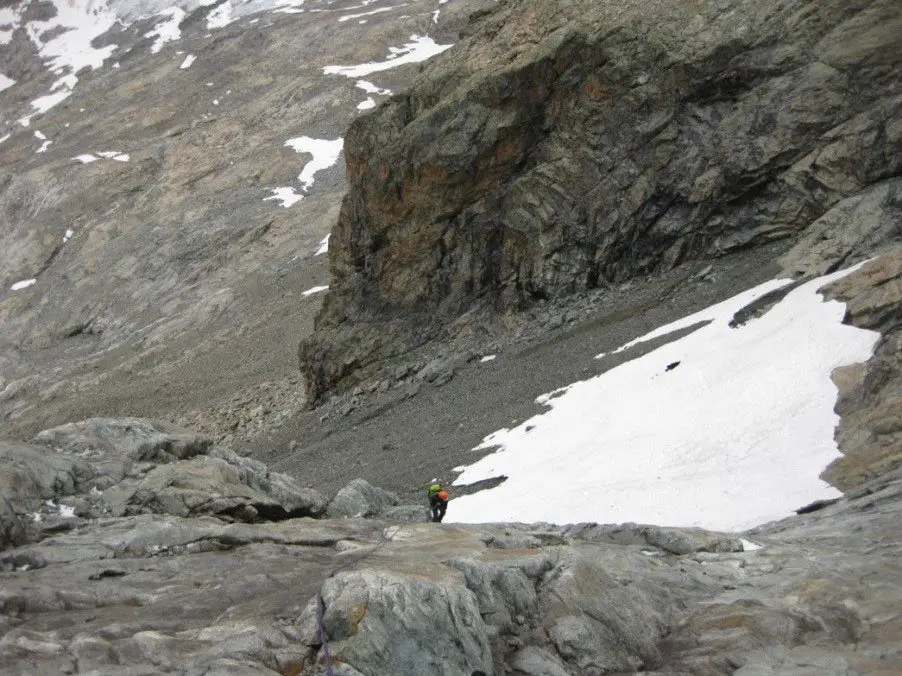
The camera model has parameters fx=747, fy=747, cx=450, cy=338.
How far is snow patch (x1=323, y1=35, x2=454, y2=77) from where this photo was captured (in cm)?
8488

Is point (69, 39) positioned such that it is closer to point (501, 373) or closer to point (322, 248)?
point (322, 248)

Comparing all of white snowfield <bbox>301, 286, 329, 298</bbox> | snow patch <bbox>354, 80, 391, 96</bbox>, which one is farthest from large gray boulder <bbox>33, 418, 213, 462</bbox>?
snow patch <bbox>354, 80, 391, 96</bbox>

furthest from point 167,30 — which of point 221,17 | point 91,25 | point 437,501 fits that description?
point 437,501

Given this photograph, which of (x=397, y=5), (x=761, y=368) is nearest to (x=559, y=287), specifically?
(x=761, y=368)

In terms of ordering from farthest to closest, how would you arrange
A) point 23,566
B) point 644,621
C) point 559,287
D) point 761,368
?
point 559,287 < point 761,368 < point 23,566 < point 644,621

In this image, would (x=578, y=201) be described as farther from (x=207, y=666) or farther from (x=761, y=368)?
(x=207, y=666)

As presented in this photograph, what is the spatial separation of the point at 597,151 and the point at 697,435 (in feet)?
63.6

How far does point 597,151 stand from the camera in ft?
109

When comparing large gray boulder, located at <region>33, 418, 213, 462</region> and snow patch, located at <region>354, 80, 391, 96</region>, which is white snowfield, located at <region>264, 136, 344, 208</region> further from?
large gray boulder, located at <region>33, 418, 213, 462</region>

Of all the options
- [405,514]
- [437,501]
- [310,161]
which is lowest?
[405,514]

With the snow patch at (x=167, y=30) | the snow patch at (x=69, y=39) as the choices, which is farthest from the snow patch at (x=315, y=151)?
the snow patch at (x=69, y=39)

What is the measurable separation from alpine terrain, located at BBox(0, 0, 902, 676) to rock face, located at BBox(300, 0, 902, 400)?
0.45ft

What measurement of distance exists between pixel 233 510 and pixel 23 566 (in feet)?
13.0

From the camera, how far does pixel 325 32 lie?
312ft
